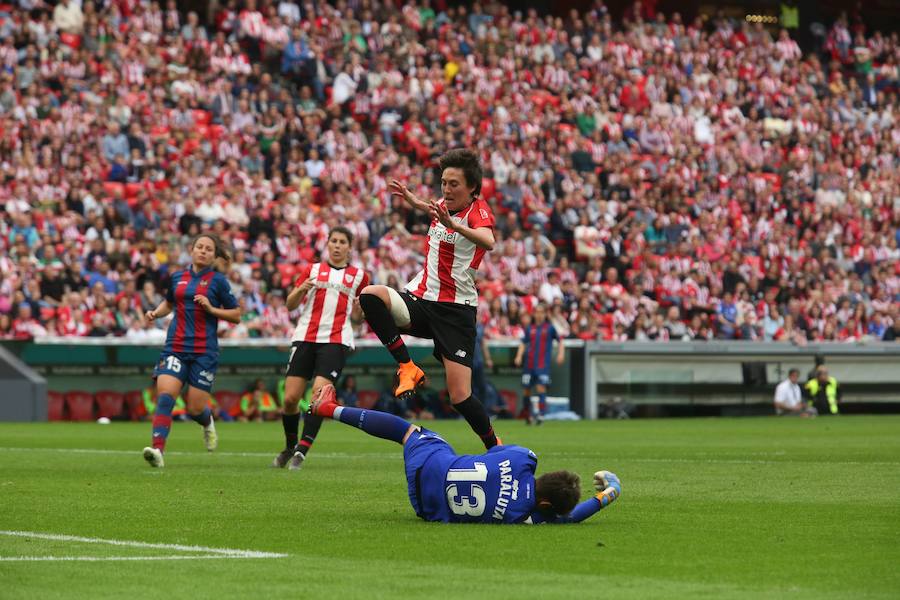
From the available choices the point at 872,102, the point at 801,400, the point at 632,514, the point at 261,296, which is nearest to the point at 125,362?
the point at 261,296

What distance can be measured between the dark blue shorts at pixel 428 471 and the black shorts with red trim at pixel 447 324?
2078mm

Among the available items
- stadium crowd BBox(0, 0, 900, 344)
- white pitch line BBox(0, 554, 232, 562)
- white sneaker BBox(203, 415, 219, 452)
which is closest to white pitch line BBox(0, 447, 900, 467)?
white sneaker BBox(203, 415, 219, 452)

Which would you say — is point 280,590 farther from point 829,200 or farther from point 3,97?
point 829,200

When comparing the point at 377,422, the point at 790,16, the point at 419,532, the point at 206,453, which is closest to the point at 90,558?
the point at 419,532

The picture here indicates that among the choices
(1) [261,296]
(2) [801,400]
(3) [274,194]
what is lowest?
(2) [801,400]

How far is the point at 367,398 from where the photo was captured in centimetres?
2961

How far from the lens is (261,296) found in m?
28.8

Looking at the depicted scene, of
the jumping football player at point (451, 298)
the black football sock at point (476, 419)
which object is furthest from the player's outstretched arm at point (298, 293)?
the black football sock at point (476, 419)

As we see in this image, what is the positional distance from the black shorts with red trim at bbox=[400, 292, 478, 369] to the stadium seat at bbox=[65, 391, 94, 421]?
56.5 feet

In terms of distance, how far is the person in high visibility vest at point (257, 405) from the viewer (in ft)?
92.6

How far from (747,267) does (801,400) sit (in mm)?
4783

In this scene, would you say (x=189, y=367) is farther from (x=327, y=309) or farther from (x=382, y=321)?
(x=382, y=321)

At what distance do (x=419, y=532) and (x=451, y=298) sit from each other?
3.00 m

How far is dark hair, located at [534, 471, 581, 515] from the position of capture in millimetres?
8594
